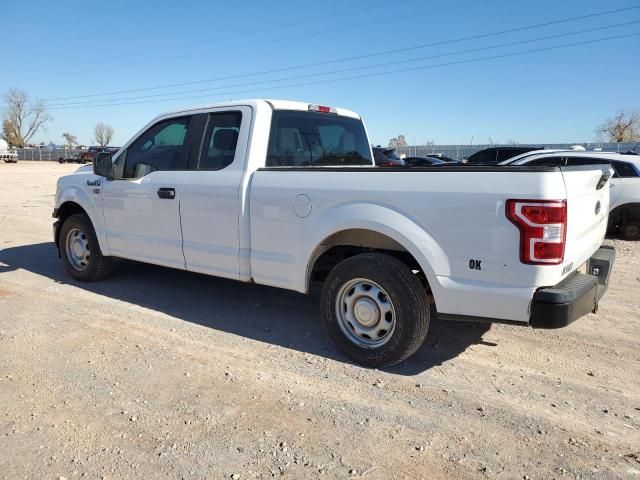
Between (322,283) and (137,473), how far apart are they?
220cm

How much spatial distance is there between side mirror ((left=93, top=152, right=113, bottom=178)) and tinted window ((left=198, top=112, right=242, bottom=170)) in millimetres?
1253

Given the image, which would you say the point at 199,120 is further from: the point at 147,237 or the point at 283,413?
the point at 283,413

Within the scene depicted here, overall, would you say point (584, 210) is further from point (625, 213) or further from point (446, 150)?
point (446, 150)

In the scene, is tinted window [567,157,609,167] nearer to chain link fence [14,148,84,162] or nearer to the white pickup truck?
the white pickup truck

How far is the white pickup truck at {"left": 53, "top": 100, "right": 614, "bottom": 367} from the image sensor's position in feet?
10.6

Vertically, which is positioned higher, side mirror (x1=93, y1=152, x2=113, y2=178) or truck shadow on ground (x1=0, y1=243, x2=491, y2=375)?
side mirror (x1=93, y1=152, x2=113, y2=178)

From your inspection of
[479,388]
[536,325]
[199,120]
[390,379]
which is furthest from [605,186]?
[199,120]

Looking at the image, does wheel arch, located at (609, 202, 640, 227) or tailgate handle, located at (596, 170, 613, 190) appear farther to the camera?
wheel arch, located at (609, 202, 640, 227)

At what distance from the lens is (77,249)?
6.36 m

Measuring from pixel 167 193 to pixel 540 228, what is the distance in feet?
11.1

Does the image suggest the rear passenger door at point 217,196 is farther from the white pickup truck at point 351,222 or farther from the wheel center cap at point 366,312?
the wheel center cap at point 366,312

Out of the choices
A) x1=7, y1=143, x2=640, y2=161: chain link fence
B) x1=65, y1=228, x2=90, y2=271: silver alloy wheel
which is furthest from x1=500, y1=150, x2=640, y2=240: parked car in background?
x1=7, y1=143, x2=640, y2=161: chain link fence

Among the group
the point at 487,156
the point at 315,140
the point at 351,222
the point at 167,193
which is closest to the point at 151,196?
the point at 167,193

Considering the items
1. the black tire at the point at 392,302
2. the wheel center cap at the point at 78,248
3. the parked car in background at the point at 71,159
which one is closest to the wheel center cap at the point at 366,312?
the black tire at the point at 392,302
